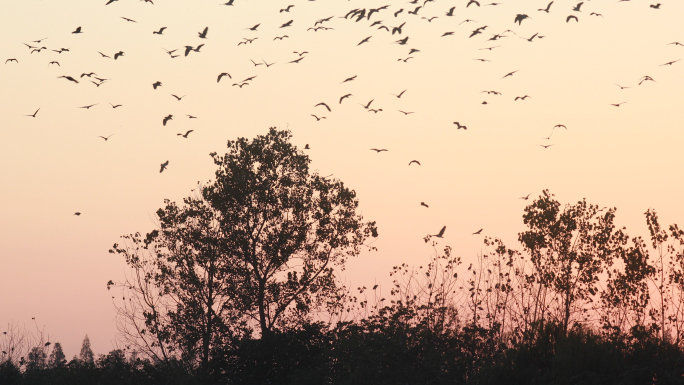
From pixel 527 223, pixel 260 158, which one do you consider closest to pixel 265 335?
pixel 260 158

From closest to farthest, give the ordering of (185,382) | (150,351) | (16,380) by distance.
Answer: (185,382) < (150,351) < (16,380)

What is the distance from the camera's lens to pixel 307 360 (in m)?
36.3

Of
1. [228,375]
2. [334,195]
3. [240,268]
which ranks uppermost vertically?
[334,195]

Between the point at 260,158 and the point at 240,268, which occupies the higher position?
the point at 260,158

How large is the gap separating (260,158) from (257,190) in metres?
1.58

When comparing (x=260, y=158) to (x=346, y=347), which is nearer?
(x=346, y=347)

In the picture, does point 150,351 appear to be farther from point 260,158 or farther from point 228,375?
point 260,158

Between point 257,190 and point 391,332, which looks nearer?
point 391,332

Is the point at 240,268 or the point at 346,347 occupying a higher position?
the point at 240,268

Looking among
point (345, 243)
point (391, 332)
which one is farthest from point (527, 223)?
point (391, 332)

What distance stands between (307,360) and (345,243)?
298 inches

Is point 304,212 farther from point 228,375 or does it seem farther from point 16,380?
point 16,380

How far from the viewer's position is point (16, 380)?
49.6 metres

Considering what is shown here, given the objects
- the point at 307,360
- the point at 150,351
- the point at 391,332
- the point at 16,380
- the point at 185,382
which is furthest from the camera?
the point at 16,380
